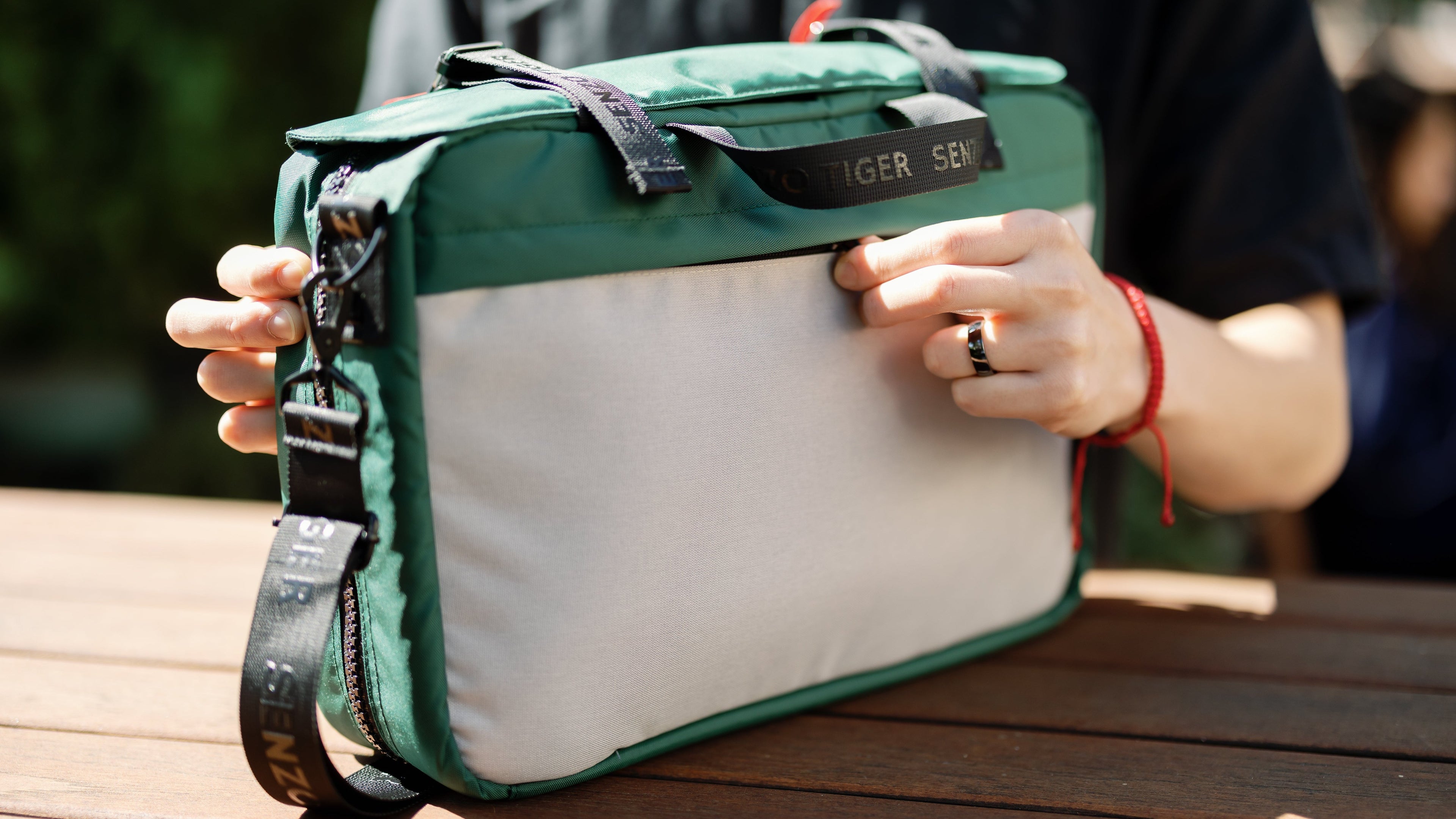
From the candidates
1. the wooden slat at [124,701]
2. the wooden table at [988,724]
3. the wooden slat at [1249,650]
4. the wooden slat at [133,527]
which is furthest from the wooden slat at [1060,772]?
the wooden slat at [133,527]

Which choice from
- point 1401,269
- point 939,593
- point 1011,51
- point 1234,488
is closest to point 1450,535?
point 1401,269

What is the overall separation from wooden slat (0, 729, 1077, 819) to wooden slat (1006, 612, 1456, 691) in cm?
26

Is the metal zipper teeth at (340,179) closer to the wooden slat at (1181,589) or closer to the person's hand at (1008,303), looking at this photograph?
the person's hand at (1008,303)

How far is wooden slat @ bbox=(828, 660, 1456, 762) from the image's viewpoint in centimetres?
67

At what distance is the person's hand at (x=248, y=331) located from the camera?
54cm

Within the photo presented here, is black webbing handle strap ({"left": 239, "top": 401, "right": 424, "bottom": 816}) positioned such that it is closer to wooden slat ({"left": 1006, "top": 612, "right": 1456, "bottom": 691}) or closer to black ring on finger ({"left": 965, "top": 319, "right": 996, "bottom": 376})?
black ring on finger ({"left": 965, "top": 319, "right": 996, "bottom": 376})

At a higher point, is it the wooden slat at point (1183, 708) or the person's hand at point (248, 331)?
the person's hand at point (248, 331)

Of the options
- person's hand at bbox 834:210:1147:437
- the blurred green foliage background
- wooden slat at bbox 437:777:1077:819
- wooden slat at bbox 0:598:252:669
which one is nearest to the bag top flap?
person's hand at bbox 834:210:1147:437

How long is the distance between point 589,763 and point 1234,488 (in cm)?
63

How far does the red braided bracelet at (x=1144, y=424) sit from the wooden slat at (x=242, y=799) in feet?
0.97

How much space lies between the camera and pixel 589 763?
1.92 feet

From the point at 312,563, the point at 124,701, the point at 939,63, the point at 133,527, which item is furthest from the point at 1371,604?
the point at 133,527

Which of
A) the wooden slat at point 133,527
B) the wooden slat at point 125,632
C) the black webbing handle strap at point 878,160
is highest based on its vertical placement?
the black webbing handle strap at point 878,160

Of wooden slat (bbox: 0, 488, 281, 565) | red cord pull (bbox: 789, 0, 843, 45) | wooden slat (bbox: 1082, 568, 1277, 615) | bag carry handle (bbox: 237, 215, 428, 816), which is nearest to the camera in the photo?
bag carry handle (bbox: 237, 215, 428, 816)
